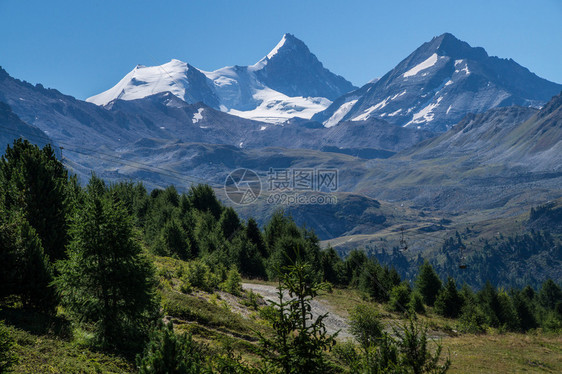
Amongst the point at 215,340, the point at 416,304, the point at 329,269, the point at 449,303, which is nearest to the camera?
the point at 215,340

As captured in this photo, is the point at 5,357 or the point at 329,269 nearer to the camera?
the point at 5,357

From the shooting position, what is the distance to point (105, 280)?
18500mm

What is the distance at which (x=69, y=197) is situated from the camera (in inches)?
1243

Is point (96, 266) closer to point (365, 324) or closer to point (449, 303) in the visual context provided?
point (365, 324)

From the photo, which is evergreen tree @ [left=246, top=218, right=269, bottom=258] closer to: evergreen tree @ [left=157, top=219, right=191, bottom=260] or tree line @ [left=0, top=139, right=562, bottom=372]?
tree line @ [left=0, top=139, right=562, bottom=372]

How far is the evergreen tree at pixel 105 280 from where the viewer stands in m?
18.4

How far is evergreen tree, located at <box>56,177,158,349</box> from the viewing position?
18386 millimetres

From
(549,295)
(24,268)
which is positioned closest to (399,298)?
(24,268)

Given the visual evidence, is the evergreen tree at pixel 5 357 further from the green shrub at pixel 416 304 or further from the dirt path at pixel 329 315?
the green shrub at pixel 416 304

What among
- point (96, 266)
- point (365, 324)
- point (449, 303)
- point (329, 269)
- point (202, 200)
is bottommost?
point (449, 303)

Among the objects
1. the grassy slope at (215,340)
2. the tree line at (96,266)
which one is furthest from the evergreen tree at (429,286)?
the grassy slope at (215,340)

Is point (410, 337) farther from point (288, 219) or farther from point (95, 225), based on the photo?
point (288, 219)

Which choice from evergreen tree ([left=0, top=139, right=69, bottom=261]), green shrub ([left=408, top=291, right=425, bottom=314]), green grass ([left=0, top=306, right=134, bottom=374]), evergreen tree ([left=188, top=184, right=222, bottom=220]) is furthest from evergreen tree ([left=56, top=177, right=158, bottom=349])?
evergreen tree ([left=188, top=184, right=222, bottom=220])

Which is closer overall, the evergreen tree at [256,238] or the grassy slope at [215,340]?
the grassy slope at [215,340]
